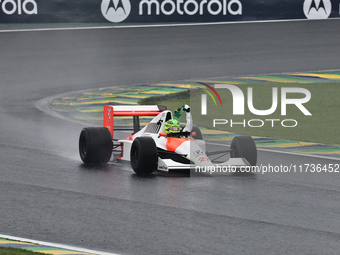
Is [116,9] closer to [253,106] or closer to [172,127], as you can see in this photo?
[253,106]

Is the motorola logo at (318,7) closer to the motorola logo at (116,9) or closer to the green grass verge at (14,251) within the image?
the motorola logo at (116,9)

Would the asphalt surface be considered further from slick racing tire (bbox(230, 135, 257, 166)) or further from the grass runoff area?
the grass runoff area

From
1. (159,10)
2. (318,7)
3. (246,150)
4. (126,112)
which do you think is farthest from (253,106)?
(318,7)

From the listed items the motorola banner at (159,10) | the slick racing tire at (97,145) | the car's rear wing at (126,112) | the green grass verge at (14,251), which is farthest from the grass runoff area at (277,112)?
the green grass verge at (14,251)

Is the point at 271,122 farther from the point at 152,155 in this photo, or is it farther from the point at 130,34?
the point at 130,34

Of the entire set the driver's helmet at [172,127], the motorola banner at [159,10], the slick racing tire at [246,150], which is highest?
the motorola banner at [159,10]

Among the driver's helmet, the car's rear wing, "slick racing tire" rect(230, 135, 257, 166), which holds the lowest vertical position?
"slick racing tire" rect(230, 135, 257, 166)

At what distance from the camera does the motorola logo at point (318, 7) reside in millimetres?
25203

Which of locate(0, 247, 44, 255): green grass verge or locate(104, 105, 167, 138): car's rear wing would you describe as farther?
locate(104, 105, 167, 138): car's rear wing

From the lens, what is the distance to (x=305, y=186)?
986cm

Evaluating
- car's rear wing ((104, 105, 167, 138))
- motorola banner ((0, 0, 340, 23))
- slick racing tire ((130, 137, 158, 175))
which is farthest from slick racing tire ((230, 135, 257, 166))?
motorola banner ((0, 0, 340, 23))

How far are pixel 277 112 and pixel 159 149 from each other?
7015mm

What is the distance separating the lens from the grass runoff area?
14289 mm

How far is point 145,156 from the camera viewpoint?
10156mm
